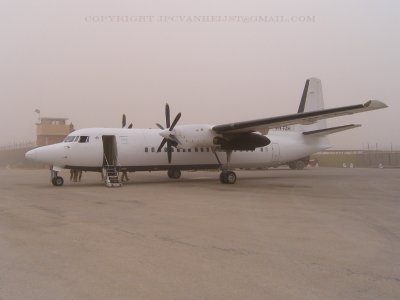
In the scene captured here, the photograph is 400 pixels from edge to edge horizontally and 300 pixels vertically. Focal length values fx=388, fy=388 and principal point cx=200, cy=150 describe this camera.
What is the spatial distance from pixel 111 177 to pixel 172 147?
4.16m

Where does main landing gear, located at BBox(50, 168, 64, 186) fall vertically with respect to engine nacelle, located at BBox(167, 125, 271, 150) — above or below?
below

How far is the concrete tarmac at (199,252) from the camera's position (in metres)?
4.40

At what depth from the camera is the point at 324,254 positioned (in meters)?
5.90

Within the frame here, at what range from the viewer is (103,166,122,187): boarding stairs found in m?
18.3

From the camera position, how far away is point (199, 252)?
6.04 meters

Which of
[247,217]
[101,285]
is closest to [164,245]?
[101,285]

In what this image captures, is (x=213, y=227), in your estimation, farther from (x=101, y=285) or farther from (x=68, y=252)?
(x=101, y=285)

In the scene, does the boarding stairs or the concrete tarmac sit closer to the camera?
the concrete tarmac

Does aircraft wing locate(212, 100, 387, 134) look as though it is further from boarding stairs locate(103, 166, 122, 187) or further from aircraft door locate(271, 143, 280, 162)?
boarding stairs locate(103, 166, 122, 187)

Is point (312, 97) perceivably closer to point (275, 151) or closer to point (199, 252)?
point (275, 151)

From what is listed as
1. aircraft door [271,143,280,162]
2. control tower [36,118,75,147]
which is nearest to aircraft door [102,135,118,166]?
aircraft door [271,143,280,162]

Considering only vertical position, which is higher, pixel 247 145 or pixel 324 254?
pixel 247 145

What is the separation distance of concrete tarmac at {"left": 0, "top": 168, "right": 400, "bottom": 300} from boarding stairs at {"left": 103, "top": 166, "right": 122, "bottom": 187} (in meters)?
7.16

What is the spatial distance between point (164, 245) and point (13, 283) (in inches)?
99.1
